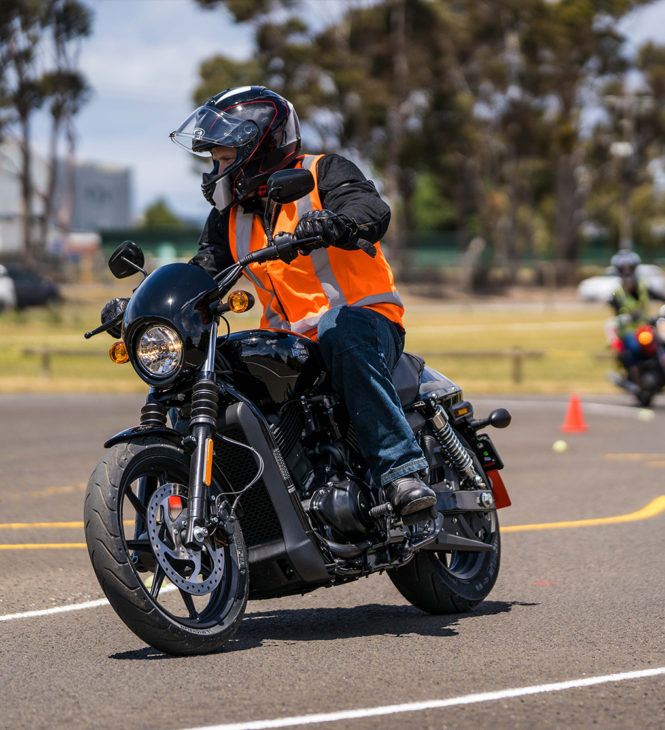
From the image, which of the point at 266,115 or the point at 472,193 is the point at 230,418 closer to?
the point at 266,115

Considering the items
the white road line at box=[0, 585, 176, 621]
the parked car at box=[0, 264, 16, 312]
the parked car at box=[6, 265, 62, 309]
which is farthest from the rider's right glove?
the parked car at box=[6, 265, 62, 309]

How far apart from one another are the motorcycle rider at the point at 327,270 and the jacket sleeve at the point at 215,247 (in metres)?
0.14

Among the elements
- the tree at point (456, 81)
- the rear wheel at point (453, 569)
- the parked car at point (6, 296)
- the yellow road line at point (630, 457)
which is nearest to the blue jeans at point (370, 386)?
the rear wheel at point (453, 569)

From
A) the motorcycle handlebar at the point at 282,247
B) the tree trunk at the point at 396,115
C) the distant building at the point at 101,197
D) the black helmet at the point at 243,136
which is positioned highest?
the black helmet at the point at 243,136

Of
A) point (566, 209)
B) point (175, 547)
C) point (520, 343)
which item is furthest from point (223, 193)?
point (566, 209)

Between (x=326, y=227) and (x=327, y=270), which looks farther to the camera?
(x=327, y=270)

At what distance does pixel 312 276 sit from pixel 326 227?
0.59 m

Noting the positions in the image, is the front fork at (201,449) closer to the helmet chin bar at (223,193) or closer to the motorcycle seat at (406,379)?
the helmet chin bar at (223,193)

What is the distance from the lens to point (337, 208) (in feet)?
17.0

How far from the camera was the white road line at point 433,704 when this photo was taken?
4109 millimetres

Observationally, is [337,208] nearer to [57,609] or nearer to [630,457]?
[57,609]

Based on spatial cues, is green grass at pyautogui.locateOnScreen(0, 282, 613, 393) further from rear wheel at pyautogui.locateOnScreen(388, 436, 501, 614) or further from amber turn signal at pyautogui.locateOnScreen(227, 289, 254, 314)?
amber turn signal at pyautogui.locateOnScreen(227, 289, 254, 314)

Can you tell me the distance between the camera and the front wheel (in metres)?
4.62

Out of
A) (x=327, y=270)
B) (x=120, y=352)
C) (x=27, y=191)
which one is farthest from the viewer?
(x=27, y=191)
